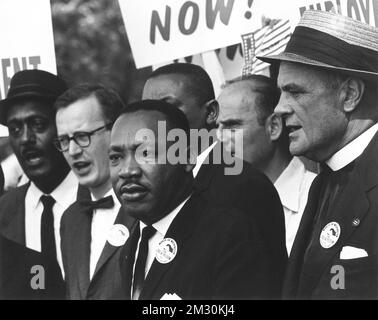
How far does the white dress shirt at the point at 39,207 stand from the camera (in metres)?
5.53

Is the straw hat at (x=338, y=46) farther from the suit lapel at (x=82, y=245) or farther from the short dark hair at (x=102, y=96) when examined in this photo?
the suit lapel at (x=82, y=245)

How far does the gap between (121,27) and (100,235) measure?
1.18 meters

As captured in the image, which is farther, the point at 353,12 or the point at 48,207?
the point at 48,207

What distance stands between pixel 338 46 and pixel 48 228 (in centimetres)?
196

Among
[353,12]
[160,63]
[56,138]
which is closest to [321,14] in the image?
[353,12]

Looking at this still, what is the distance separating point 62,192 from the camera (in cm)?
556

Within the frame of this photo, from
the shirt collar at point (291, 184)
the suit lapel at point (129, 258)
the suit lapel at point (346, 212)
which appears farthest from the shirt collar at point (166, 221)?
the suit lapel at point (346, 212)

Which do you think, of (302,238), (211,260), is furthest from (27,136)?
(302,238)

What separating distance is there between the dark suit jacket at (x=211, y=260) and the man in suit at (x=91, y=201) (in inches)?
11.3

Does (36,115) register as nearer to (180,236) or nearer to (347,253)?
(180,236)

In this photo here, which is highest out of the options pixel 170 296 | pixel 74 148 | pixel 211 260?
pixel 74 148

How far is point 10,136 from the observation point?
18.2ft

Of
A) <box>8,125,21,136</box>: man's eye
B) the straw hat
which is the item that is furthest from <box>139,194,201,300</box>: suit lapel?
<box>8,125,21,136</box>: man's eye

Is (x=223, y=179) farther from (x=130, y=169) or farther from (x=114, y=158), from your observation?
(x=114, y=158)
